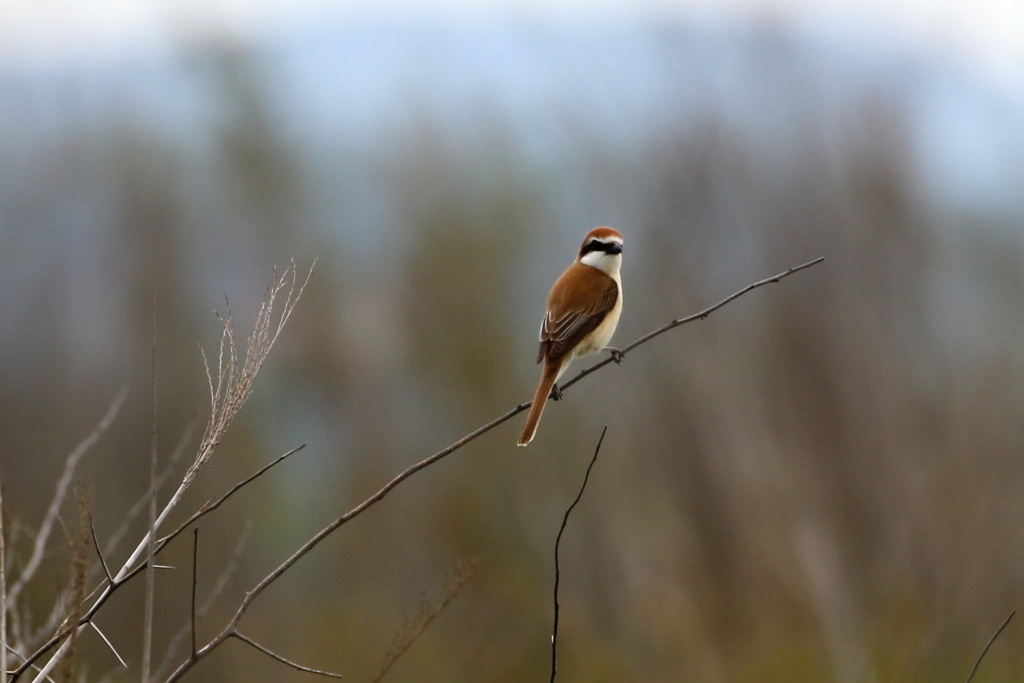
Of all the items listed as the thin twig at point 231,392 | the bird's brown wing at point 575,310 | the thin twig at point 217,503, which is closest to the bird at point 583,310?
the bird's brown wing at point 575,310

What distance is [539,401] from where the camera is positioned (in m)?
4.52

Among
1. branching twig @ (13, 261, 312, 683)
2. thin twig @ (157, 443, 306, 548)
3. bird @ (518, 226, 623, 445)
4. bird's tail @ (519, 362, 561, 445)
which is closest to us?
thin twig @ (157, 443, 306, 548)

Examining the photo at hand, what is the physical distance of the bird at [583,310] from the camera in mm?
4980

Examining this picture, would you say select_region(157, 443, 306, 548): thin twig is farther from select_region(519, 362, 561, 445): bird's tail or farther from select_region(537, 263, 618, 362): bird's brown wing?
select_region(537, 263, 618, 362): bird's brown wing

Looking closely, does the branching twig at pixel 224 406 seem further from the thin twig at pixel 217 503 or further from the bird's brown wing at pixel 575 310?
the bird's brown wing at pixel 575 310

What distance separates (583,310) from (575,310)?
4 cm

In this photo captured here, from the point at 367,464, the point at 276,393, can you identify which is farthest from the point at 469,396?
the point at 276,393

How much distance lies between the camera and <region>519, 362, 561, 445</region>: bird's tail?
4.31 metres

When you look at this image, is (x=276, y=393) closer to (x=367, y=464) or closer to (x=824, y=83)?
(x=367, y=464)

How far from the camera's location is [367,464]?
1305 centimetres

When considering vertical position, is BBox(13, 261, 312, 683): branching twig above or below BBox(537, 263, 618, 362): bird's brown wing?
above

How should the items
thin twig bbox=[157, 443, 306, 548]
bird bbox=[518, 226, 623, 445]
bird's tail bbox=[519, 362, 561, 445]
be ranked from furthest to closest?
bird bbox=[518, 226, 623, 445] → bird's tail bbox=[519, 362, 561, 445] → thin twig bbox=[157, 443, 306, 548]

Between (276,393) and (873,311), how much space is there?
8.60m

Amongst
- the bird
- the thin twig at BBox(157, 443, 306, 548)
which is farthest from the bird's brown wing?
the thin twig at BBox(157, 443, 306, 548)
